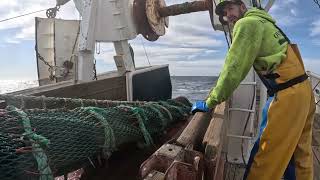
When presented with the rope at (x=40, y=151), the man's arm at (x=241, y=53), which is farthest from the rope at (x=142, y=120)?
the rope at (x=40, y=151)

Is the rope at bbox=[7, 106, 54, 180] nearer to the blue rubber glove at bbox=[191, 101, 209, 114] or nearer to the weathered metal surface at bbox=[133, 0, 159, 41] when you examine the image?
the blue rubber glove at bbox=[191, 101, 209, 114]

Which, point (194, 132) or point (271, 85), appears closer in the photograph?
point (194, 132)

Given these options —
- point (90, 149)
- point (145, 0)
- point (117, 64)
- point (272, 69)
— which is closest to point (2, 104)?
point (90, 149)

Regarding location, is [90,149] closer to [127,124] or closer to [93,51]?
A: [127,124]

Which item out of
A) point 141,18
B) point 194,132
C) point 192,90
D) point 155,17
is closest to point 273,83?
point 194,132

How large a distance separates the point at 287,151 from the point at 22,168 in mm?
2066

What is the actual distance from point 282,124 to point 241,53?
68 centimetres

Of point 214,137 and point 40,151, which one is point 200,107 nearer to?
point 214,137

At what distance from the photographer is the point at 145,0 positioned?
7.92m

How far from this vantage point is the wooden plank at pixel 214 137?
7.36ft

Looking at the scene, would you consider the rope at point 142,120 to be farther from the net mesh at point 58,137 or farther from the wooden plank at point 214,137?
the wooden plank at point 214,137

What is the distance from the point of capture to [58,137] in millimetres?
2533

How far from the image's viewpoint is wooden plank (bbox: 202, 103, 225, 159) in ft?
7.36

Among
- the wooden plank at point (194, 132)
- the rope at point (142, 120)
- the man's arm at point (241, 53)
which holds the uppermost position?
the man's arm at point (241, 53)
